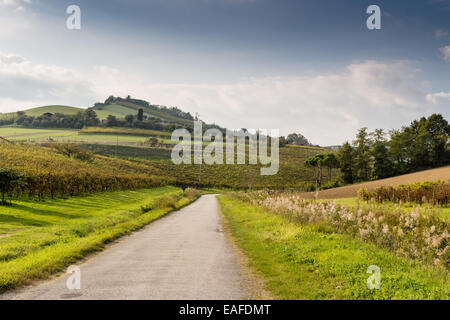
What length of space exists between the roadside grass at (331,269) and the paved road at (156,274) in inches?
39.6

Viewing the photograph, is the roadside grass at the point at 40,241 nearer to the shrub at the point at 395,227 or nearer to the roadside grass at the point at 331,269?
the roadside grass at the point at 331,269

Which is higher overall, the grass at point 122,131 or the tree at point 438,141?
the grass at point 122,131

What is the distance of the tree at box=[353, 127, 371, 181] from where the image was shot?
8493 cm

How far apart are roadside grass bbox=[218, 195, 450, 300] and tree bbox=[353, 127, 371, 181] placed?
76432 millimetres

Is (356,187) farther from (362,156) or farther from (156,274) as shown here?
(156,274)

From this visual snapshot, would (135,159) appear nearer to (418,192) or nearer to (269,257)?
(418,192)

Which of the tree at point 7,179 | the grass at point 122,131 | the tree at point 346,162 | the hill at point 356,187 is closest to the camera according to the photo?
the tree at point 7,179

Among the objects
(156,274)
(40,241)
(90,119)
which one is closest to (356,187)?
(40,241)

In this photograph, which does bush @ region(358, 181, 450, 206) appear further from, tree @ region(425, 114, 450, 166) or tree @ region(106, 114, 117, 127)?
tree @ region(106, 114, 117, 127)

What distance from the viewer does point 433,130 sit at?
276 ft

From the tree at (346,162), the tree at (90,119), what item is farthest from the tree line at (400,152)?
the tree at (90,119)

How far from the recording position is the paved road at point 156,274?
6961 mm

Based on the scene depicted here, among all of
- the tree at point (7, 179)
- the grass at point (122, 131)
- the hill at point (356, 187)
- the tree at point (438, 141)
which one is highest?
the grass at point (122, 131)
